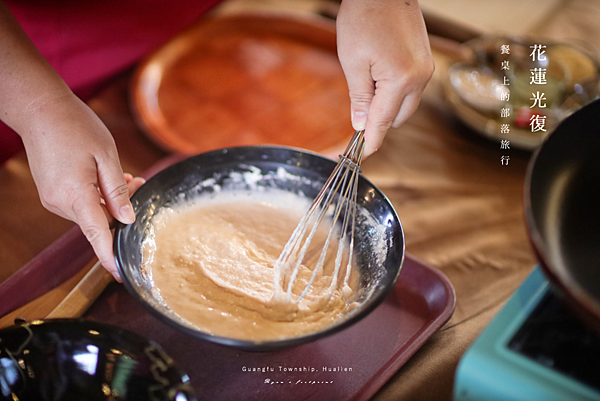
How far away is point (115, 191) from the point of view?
0.65 meters

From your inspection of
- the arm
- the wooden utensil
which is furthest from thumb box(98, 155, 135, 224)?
the wooden utensil

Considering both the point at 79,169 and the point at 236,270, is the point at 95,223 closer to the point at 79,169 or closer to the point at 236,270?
the point at 79,169

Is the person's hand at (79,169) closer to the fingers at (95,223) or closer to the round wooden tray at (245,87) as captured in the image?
the fingers at (95,223)

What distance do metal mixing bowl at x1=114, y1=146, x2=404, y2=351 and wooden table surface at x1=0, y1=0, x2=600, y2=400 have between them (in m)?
0.15

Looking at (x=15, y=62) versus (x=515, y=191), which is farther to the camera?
(x=515, y=191)

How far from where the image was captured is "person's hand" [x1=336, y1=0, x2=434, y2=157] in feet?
2.16

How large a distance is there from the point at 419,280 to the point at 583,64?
0.85 meters

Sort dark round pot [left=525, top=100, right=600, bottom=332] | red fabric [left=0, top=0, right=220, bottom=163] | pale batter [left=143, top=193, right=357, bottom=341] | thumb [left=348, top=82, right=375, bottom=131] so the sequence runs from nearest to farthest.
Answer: dark round pot [left=525, top=100, right=600, bottom=332], pale batter [left=143, top=193, right=357, bottom=341], thumb [left=348, top=82, right=375, bottom=131], red fabric [left=0, top=0, right=220, bottom=163]

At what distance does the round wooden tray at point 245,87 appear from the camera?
1.07 meters

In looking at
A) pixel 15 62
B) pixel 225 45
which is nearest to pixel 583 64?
pixel 225 45

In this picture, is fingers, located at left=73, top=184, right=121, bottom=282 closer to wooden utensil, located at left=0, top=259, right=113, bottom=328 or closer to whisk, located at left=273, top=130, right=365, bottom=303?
wooden utensil, located at left=0, top=259, right=113, bottom=328

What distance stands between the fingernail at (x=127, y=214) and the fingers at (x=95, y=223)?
0.08 ft

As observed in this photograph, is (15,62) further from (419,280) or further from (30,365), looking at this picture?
(419,280)

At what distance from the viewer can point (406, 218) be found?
37.0 inches
